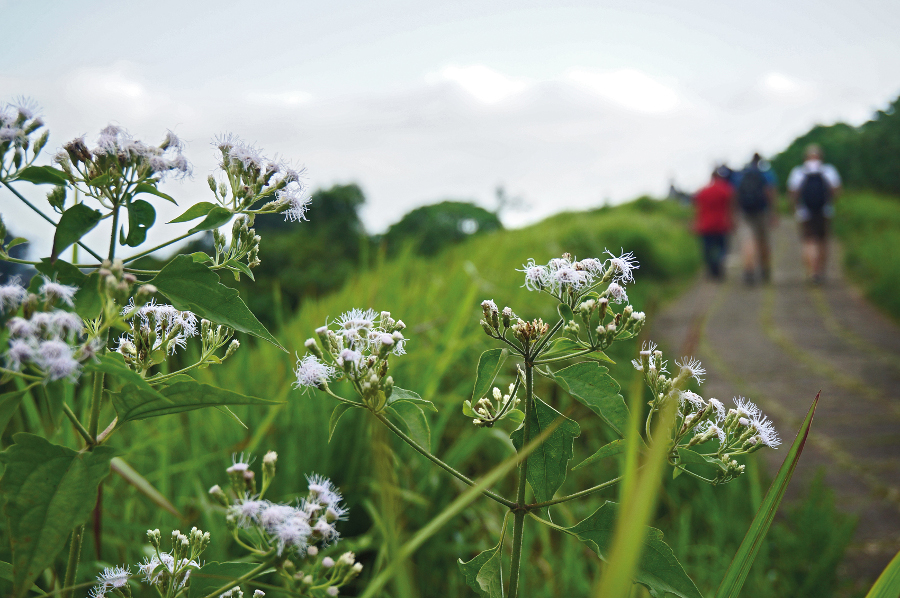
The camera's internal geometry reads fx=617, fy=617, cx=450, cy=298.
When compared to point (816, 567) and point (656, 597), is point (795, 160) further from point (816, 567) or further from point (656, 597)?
point (656, 597)

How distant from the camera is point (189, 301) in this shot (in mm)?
861

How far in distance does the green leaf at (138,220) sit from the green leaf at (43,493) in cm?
29

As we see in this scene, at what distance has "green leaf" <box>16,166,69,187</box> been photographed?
86cm

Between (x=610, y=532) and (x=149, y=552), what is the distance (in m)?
1.72

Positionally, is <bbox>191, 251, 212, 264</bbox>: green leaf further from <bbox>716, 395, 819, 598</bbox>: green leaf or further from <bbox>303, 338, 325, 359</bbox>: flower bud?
<bbox>716, 395, 819, 598</bbox>: green leaf

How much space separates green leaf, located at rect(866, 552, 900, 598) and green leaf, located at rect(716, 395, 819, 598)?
0.15 m

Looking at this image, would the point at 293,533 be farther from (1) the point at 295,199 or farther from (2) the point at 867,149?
(2) the point at 867,149

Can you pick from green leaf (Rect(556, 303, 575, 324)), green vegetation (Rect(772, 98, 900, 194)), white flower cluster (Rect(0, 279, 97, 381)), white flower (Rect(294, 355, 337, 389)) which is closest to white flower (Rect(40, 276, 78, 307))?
white flower cluster (Rect(0, 279, 97, 381))

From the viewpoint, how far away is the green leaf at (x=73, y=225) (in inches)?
31.4

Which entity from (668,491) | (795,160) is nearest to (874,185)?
(795,160)

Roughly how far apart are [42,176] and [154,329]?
270 mm

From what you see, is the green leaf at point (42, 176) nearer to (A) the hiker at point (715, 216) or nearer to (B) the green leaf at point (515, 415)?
(B) the green leaf at point (515, 415)

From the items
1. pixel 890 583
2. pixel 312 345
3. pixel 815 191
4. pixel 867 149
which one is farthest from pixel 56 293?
pixel 867 149

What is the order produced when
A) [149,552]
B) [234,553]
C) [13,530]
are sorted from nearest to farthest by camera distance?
[13,530] < [149,552] < [234,553]
